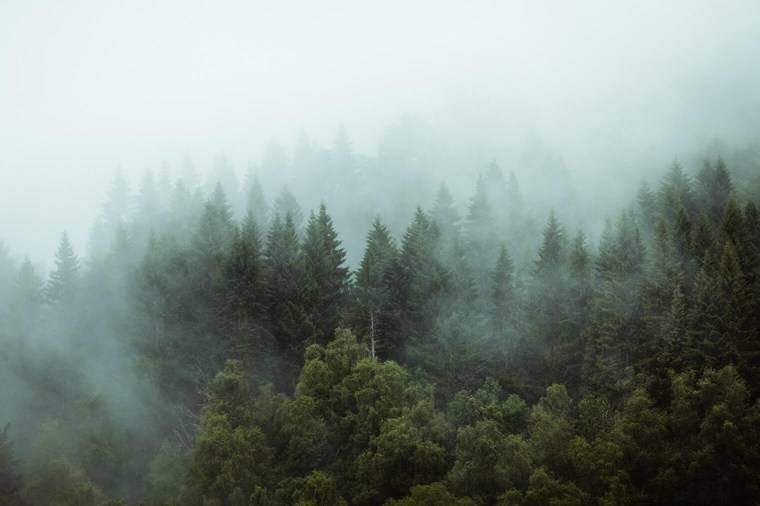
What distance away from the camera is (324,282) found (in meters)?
66.2

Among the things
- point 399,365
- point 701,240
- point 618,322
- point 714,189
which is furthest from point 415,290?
point 714,189

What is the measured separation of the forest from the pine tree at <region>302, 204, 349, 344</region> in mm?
224

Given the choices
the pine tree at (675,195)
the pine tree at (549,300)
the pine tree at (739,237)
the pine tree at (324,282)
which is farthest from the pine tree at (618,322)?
the pine tree at (324,282)

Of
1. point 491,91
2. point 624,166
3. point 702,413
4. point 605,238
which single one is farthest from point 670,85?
point 702,413

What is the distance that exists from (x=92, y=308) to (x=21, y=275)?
422 inches

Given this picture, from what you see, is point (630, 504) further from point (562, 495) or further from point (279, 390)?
point (279, 390)

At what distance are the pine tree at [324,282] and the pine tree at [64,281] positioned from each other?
104 feet

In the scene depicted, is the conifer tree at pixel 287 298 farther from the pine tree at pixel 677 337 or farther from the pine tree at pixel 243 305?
the pine tree at pixel 677 337

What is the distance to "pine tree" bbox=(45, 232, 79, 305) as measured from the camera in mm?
79125

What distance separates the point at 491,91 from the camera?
163625mm

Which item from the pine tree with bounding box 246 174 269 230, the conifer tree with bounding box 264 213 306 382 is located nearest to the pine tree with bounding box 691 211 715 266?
the conifer tree with bounding box 264 213 306 382

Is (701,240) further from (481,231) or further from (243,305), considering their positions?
(243,305)

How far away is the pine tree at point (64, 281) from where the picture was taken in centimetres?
7912

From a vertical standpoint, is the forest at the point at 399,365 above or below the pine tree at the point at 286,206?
below
